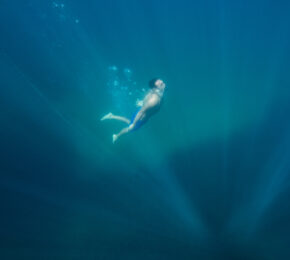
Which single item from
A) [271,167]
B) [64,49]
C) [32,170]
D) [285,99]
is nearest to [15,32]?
[64,49]

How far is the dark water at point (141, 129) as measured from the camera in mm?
8406

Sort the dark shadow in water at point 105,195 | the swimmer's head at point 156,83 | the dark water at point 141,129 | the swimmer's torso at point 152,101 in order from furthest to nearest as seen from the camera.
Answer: the dark shadow in water at point 105,195, the dark water at point 141,129, the swimmer's torso at point 152,101, the swimmer's head at point 156,83

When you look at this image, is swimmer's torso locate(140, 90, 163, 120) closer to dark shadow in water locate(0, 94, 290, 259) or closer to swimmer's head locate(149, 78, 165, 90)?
swimmer's head locate(149, 78, 165, 90)

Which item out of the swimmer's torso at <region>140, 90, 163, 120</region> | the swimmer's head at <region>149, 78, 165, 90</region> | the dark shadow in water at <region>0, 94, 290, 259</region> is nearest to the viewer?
the swimmer's head at <region>149, 78, 165, 90</region>

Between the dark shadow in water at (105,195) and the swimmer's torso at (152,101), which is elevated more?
the dark shadow in water at (105,195)

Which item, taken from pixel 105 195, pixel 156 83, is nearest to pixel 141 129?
pixel 156 83

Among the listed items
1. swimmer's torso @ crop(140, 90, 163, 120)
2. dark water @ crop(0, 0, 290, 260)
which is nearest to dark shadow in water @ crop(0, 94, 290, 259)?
dark water @ crop(0, 0, 290, 260)

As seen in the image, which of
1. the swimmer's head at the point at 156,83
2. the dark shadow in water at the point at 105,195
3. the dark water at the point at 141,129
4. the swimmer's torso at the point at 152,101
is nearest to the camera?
the swimmer's head at the point at 156,83

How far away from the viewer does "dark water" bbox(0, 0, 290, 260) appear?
331 inches

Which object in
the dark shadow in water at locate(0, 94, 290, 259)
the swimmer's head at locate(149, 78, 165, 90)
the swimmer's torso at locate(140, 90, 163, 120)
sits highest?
the dark shadow in water at locate(0, 94, 290, 259)

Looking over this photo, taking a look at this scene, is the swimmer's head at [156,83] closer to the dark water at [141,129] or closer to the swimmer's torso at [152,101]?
the swimmer's torso at [152,101]

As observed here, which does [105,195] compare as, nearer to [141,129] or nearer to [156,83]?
[141,129]

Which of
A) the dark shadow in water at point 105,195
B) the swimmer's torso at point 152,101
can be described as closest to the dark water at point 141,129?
the dark shadow in water at point 105,195

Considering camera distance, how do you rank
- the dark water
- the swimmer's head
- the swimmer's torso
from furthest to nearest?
the dark water, the swimmer's torso, the swimmer's head
